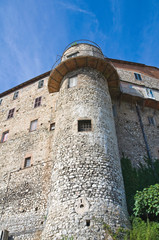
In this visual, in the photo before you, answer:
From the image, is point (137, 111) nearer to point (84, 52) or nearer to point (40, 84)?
point (84, 52)

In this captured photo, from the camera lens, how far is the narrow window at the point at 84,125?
10.7 meters

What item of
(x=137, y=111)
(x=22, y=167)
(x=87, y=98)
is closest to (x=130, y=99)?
(x=137, y=111)

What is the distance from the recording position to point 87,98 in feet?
38.9

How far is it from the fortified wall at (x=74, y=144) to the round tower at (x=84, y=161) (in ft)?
0.12

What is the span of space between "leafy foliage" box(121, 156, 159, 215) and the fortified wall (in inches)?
30.0

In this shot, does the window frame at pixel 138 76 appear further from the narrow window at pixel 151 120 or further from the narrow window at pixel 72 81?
the narrow window at pixel 72 81

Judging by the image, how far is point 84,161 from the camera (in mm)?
9266

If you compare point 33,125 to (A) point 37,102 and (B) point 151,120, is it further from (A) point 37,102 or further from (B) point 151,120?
(B) point 151,120

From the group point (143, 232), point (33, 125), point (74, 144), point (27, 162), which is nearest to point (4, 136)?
point (33, 125)

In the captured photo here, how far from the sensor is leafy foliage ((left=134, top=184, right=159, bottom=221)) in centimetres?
880

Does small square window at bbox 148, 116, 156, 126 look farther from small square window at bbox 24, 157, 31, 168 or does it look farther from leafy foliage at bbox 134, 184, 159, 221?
small square window at bbox 24, 157, 31, 168

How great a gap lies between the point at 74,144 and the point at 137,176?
186 inches

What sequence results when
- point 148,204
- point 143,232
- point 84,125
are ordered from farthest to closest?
1. point 84,125
2. point 148,204
3. point 143,232

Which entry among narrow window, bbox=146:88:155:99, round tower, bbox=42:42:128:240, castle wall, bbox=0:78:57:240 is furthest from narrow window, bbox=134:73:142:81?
castle wall, bbox=0:78:57:240
